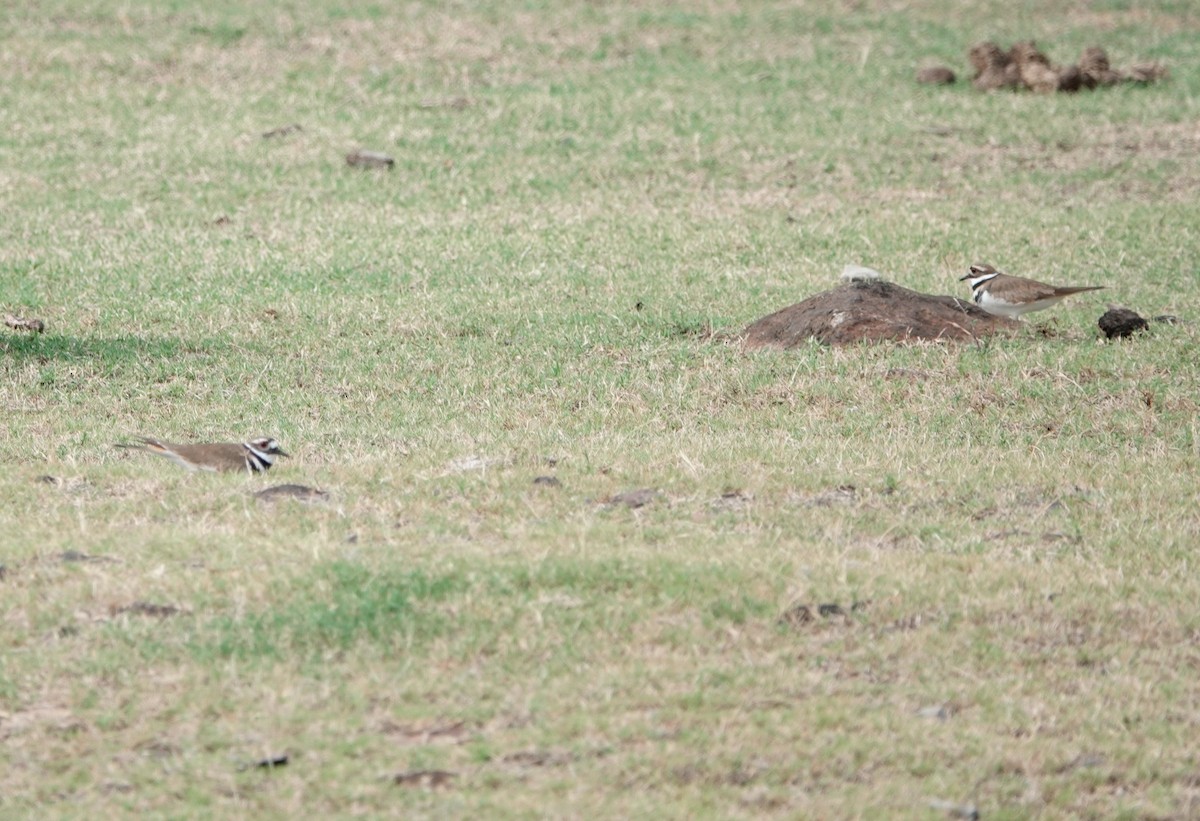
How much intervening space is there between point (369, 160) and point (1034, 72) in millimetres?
9020

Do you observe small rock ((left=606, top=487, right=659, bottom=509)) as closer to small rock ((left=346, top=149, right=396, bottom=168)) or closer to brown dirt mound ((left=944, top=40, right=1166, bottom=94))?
small rock ((left=346, top=149, right=396, bottom=168))

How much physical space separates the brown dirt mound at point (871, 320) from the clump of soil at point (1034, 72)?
33.4 feet

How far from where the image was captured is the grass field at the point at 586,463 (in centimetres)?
511

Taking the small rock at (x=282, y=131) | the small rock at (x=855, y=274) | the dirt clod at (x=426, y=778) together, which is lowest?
the small rock at (x=855, y=274)

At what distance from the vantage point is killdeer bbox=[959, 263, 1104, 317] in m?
11.1

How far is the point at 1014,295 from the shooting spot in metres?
11.1

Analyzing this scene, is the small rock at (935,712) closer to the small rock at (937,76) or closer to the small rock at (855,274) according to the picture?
the small rock at (855,274)

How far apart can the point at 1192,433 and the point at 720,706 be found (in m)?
4.64

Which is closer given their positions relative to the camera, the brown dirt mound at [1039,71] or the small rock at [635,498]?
the small rock at [635,498]

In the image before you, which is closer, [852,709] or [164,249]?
[852,709]

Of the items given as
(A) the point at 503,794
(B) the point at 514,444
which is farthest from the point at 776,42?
(A) the point at 503,794

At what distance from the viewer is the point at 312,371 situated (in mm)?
10422

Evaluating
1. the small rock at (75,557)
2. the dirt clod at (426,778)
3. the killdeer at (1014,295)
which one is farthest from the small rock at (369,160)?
the dirt clod at (426,778)

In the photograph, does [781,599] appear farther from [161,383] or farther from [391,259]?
[391,259]
